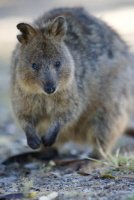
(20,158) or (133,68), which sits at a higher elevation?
(133,68)

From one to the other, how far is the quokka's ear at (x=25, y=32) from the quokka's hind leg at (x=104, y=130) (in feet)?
4.89

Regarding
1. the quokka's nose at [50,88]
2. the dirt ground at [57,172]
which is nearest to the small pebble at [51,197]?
the dirt ground at [57,172]

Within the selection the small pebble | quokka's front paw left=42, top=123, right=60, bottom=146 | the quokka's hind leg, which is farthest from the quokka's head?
the small pebble

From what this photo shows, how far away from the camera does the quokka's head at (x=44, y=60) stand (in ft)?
21.6

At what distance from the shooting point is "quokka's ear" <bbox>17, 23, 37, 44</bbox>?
22.0ft

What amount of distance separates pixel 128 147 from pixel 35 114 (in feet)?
5.63

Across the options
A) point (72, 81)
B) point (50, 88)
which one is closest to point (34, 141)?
point (72, 81)

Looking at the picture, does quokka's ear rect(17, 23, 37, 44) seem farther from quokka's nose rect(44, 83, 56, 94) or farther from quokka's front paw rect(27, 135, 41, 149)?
quokka's front paw rect(27, 135, 41, 149)

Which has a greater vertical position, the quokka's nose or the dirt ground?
the quokka's nose

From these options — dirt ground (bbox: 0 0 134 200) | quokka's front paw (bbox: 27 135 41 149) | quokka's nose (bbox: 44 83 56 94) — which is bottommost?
dirt ground (bbox: 0 0 134 200)

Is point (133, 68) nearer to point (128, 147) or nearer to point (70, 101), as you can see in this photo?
point (128, 147)

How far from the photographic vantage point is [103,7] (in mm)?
17000

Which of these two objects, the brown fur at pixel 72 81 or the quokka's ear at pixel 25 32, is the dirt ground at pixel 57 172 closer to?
the brown fur at pixel 72 81

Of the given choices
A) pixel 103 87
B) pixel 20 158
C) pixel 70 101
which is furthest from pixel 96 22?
pixel 20 158
